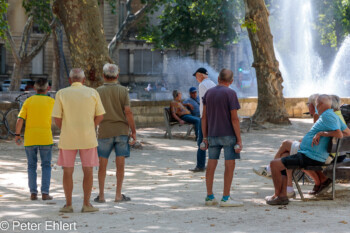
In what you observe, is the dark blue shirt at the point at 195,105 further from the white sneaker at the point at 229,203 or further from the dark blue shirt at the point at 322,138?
the white sneaker at the point at 229,203

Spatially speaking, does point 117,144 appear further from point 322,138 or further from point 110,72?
point 322,138

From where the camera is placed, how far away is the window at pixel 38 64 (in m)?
54.8

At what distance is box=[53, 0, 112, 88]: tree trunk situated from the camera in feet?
49.2

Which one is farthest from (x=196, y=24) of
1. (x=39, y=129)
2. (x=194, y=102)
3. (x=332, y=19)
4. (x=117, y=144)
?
(x=117, y=144)

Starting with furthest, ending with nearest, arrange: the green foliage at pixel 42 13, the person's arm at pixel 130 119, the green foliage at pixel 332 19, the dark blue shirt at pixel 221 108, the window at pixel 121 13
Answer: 1. the window at pixel 121 13
2. the green foliage at pixel 332 19
3. the green foliage at pixel 42 13
4. the person's arm at pixel 130 119
5. the dark blue shirt at pixel 221 108

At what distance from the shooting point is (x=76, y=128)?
741 centimetres

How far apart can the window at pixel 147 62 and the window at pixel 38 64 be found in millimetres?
7642

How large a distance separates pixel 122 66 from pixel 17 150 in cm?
4374

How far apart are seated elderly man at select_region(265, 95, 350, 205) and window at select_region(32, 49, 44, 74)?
48133 mm

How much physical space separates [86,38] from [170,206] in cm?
769

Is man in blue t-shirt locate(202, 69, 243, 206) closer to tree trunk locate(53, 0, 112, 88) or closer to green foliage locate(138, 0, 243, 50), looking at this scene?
tree trunk locate(53, 0, 112, 88)

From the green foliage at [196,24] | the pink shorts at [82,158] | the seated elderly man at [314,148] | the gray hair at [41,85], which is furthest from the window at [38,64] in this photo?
the pink shorts at [82,158]

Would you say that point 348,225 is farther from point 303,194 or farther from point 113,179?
Answer: point 113,179

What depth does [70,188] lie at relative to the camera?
296 inches
